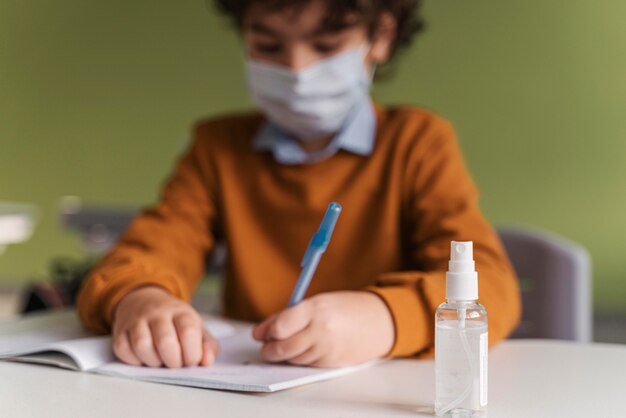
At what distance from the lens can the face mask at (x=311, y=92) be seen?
3.85ft

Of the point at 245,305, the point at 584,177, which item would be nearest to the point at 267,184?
the point at 245,305

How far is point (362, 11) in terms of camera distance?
1.21 m

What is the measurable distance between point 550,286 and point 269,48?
1.67 ft

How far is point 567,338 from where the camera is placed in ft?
4.16

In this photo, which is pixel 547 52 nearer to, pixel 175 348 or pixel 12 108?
pixel 12 108

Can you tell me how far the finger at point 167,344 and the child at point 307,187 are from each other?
0.14 metres

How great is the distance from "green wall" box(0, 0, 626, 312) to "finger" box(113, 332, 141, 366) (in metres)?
2.77

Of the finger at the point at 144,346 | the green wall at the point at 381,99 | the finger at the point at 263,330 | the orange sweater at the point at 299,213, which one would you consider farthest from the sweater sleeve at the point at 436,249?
the green wall at the point at 381,99

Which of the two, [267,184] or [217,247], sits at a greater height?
[267,184]

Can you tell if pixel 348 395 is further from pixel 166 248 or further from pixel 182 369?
pixel 166 248

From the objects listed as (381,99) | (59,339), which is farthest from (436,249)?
(381,99)

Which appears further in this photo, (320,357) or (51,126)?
(51,126)

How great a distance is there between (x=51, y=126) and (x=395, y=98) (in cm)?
165

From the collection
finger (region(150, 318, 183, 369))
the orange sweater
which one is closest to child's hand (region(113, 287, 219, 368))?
finger (region(150, 318, 183, 369))
